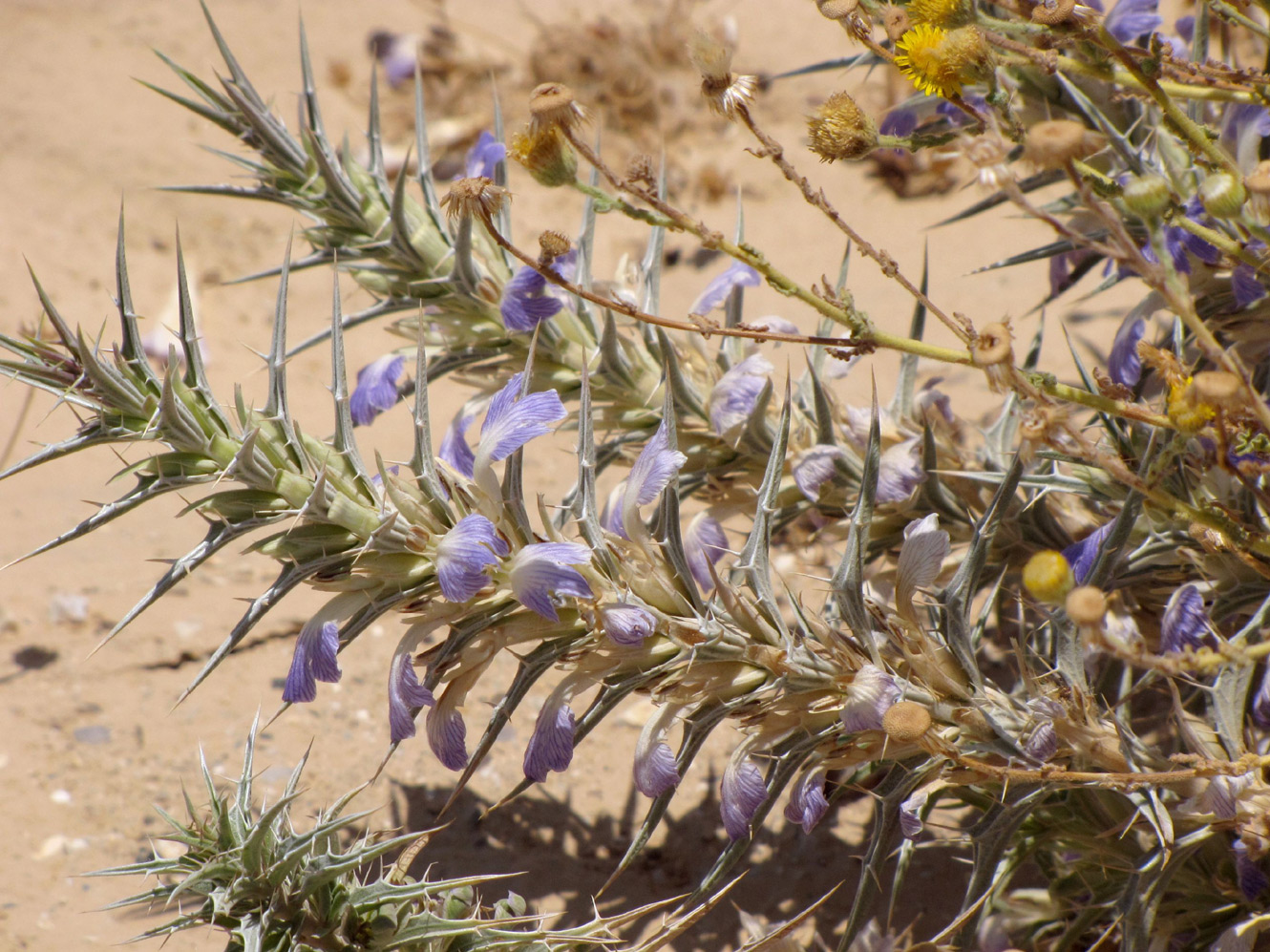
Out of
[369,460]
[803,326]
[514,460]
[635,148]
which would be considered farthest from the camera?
[635,148]

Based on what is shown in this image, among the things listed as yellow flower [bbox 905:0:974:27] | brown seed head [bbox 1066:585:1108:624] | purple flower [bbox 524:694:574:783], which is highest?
yellow flower [bbox 905:0:974:27]

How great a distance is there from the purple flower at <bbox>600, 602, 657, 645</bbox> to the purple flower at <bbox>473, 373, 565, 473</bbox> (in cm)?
17

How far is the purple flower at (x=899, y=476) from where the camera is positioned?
48.1 inches

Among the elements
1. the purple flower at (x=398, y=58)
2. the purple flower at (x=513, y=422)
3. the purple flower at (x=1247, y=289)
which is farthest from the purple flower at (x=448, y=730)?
the purple flower at (x=398, y=58)

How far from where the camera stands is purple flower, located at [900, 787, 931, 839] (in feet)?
3.31

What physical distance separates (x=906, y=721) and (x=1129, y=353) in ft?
2.09

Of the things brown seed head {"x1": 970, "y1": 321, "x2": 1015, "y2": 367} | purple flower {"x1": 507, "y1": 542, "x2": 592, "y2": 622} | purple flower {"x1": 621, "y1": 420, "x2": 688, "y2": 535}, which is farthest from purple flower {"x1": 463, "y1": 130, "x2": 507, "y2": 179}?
brown seed head {"x1": 970, "y1": 321, "x2": 1015, "y2": 367}

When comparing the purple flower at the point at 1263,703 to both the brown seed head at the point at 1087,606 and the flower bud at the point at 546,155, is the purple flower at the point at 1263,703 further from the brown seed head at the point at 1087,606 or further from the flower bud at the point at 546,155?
the flower bud at the point at 546,155

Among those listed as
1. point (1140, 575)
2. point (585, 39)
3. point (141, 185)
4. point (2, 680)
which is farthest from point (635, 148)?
point (1140, 575)

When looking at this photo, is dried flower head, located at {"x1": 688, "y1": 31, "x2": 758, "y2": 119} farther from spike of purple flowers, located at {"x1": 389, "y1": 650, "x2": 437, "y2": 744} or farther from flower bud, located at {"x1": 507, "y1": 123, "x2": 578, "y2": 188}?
spike of purple flowers, located at {"x1": 389, "y1": 650, "x2": 437, "y2": 744}

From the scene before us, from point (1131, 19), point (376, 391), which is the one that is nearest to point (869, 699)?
point (376, 391)

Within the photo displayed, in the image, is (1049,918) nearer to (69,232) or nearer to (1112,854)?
(1112,854)

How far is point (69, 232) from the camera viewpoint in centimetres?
321

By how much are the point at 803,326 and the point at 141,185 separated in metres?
2.24
